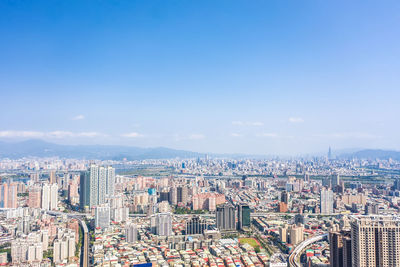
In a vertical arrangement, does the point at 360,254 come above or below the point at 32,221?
above

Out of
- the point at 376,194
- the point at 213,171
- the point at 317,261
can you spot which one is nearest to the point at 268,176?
the point at 213,171

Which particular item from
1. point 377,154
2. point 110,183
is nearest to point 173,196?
point 110,183

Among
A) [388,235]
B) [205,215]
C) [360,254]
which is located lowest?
[205,215]

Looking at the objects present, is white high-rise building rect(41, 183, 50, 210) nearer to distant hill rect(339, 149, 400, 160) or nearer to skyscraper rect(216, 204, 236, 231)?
skyscraper rect(216, 204, 236, 231)

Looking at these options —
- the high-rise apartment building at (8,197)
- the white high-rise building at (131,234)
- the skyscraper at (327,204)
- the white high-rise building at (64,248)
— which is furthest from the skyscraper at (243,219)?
the high-rise apartment building at (8,197)

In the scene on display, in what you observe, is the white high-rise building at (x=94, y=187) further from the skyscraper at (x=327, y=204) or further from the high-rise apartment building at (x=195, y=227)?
the skyscraper at (x=327, y=204)

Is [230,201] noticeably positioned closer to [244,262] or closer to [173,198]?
[173,198]

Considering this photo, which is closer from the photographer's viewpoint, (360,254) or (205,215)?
(360,254)

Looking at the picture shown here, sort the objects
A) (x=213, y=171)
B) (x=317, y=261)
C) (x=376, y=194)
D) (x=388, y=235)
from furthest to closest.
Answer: (x=213, y=171) < (x=376, y=194) < (x=317, y=261) < (x=388, y=235)
